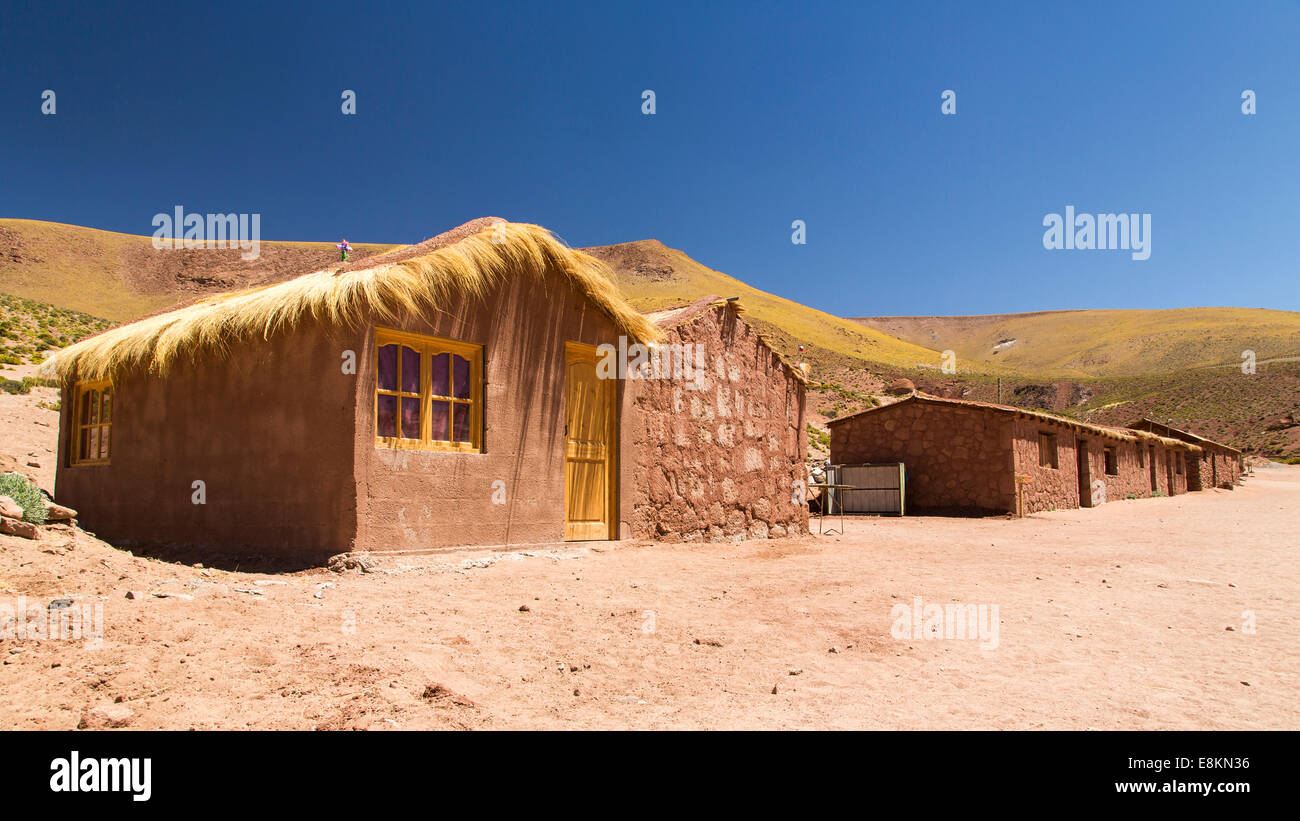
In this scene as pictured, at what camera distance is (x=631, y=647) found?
488cm

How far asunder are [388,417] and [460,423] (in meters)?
0.84

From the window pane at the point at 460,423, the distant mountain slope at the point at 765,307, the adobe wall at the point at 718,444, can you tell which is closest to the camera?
the window pane at the point at 460,423

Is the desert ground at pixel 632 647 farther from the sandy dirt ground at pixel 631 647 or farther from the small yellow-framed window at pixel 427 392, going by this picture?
the small yellow-framed window at pixel 427 392

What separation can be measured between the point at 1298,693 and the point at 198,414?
951 cm

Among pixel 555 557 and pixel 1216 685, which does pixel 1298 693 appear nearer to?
pixel 1216 685

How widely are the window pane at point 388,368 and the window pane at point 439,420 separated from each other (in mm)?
465

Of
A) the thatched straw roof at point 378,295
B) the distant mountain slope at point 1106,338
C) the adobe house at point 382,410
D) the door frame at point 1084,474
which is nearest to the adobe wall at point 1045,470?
the door frame at point 1084,474

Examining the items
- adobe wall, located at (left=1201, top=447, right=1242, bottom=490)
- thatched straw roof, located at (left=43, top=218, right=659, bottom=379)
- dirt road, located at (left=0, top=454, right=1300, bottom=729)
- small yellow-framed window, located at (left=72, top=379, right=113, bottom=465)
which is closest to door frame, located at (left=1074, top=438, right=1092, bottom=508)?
dirt road, located at (left=0, top=454, right=1300, bottom=729)

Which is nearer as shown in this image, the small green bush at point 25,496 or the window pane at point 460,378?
the small green bush at point 25,496

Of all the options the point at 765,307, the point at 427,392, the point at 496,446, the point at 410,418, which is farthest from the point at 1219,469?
the point at 765,307

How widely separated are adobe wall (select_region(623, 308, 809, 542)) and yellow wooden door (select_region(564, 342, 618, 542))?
239 millimetres

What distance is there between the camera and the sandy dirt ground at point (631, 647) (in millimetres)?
3480

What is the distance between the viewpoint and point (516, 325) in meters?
8.49

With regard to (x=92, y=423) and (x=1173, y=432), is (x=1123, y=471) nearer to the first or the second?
(x=1173, y=432)
